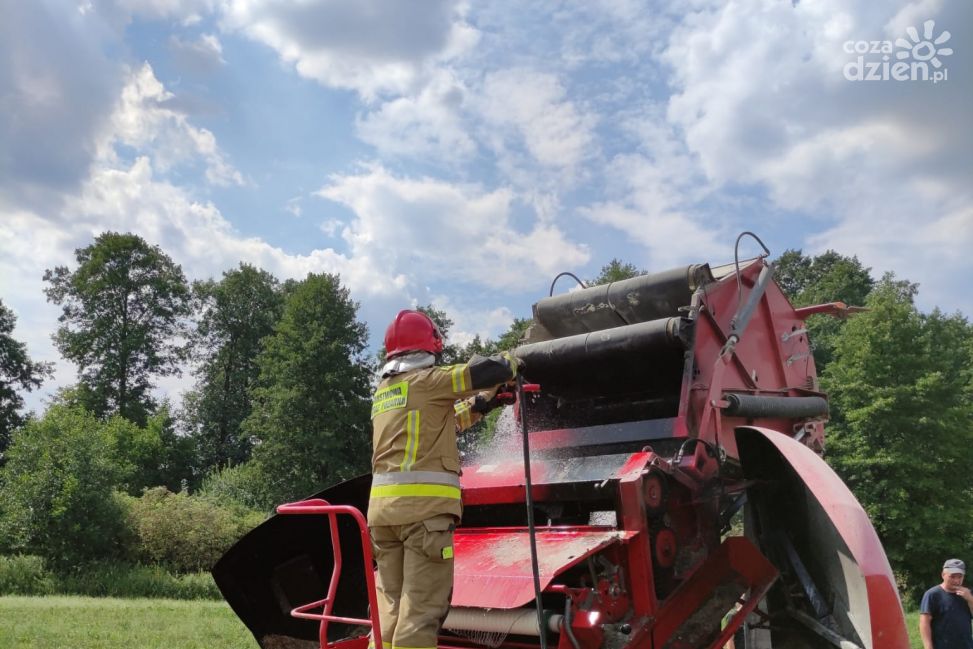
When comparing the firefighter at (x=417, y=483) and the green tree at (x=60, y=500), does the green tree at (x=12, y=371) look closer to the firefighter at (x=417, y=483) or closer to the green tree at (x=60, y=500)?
the green tree at (x=60, y=500)

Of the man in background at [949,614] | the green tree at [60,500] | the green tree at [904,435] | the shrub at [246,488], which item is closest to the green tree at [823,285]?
the green tree at [904,435]

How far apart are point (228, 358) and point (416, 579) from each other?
46.4 meters

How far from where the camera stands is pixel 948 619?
597 cm

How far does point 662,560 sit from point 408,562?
4.79 feet

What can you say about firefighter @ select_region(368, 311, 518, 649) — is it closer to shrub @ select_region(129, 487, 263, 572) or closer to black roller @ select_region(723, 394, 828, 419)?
black roller @ select_region(723, 394, 828, 419)

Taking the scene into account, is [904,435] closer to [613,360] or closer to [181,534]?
[181,534]

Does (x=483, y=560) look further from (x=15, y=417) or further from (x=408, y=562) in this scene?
(x=15, y=417)

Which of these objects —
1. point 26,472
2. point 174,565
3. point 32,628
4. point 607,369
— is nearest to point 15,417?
point 26,472

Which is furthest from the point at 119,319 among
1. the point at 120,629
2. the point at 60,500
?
the point at 120,629

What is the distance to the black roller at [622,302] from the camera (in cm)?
541

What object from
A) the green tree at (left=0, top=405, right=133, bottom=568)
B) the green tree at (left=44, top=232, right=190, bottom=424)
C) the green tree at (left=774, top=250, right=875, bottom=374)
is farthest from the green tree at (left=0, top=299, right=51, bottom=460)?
the green tree at (left=774, top=250, right=875, bottom=374)

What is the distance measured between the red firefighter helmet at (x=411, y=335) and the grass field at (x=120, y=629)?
5.67 metres

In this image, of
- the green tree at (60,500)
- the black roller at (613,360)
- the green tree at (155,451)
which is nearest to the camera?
the black roller at (613,360)

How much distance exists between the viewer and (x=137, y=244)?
4219cm
